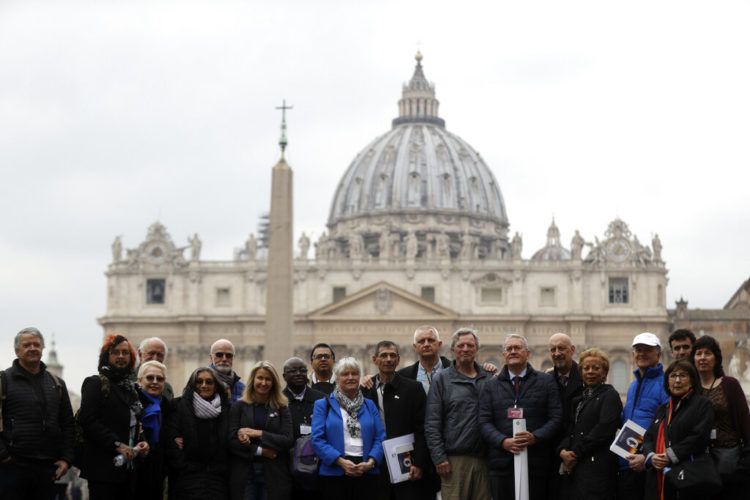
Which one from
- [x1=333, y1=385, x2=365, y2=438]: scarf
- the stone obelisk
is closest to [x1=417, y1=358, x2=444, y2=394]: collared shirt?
[x1=333, y1=385, x2=365, y2=438]: scarf

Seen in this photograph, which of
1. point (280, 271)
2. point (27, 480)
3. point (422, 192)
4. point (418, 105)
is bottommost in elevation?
point (27, 480)

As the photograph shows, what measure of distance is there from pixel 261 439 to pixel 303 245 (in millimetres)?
68615

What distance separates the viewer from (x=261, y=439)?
15281mm

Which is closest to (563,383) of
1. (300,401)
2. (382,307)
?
(300,401)

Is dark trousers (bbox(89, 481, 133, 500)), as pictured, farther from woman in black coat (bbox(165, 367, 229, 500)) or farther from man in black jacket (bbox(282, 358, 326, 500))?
man in black jacket (bbox(282, 358, 326, 500))

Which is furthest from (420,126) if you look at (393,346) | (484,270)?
(393,346)

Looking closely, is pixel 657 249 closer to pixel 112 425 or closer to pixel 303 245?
pixel 303 245

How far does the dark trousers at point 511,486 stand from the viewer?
1533 cm

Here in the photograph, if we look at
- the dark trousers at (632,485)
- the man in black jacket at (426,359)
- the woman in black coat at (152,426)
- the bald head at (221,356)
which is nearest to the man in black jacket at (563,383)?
the dark trousers at (632,485)

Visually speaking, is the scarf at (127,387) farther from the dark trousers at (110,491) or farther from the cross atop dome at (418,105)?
the cross atop dome at (418,105)

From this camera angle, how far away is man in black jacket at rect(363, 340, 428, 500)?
15.4 metres

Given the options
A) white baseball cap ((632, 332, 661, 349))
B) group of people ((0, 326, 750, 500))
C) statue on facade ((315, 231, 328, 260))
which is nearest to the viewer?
group of people ((0, 326, 750, 500))

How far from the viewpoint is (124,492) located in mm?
15273

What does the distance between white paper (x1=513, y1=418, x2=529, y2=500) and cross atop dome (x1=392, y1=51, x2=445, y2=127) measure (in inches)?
4087
